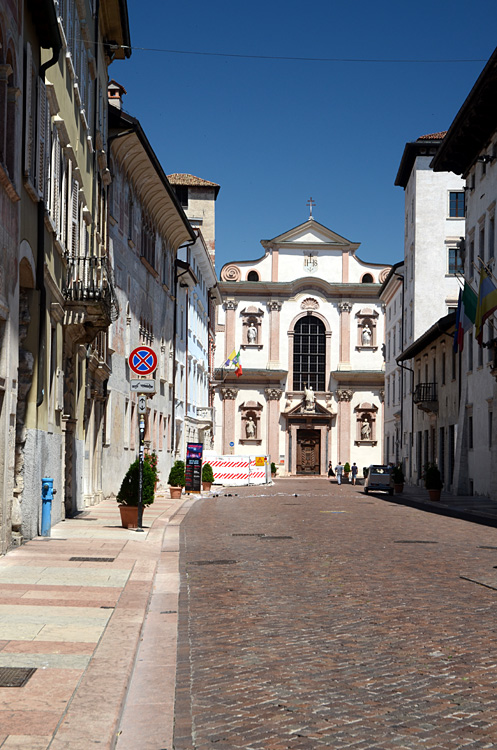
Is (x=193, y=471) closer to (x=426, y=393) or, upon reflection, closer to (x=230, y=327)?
(x=426, y=393)

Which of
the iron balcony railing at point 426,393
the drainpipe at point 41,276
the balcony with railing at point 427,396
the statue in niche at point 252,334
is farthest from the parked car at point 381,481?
the statue in niche at point 252,334

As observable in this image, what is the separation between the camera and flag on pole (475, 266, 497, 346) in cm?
3117

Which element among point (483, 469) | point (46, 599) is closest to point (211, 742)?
point (46, 599)

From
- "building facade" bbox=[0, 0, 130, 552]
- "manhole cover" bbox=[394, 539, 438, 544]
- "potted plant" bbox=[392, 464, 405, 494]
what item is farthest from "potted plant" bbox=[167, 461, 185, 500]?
"manhole cover" bbox=[394, 539, 438, 544]

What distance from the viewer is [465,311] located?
35.1 meters

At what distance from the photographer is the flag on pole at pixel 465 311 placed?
34406 millimetres

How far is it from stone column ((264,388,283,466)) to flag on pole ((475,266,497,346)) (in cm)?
4594

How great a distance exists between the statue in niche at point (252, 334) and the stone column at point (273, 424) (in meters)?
4.07

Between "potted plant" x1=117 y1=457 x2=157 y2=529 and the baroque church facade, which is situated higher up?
the baroque church facade

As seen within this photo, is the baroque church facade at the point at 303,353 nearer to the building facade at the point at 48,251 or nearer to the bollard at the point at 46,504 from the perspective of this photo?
the building facade at the point at 48,251

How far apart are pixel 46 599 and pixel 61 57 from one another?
1235cm

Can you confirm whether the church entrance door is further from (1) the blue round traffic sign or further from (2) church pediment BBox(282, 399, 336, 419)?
(1) the blue round traffic sign

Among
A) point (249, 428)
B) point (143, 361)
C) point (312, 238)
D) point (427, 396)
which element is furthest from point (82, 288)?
point (312, 238)

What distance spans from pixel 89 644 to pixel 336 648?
1954 millimetres
